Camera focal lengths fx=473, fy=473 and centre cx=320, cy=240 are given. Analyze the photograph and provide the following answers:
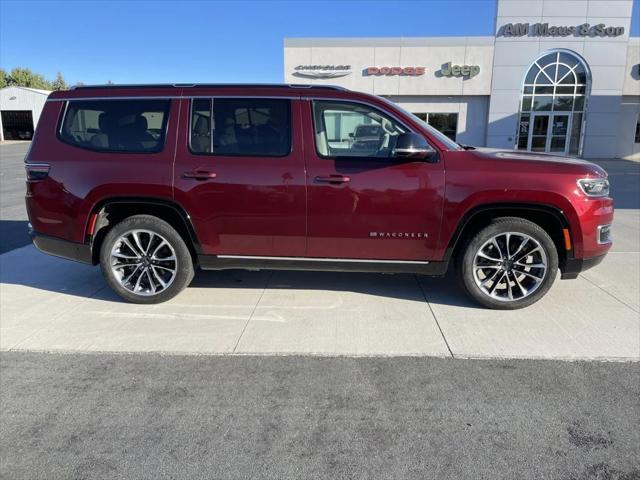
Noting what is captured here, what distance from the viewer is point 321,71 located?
980 inches

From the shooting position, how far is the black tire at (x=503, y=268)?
4.26m

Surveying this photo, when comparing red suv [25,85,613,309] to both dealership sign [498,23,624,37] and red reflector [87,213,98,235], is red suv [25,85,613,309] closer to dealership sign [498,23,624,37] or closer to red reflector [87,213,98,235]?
red reflector [87,213,98,235]

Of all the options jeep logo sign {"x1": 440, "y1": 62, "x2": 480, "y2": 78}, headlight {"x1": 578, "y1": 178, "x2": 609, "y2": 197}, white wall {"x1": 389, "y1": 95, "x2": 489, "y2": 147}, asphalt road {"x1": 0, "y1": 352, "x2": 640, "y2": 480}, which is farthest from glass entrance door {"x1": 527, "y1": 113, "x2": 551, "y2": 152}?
asphalt road {"x1": 0, "y1": 352, "x2": 640, "y2": 480}

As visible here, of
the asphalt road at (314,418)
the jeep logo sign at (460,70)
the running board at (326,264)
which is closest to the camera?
the asphalt road at (314,418)

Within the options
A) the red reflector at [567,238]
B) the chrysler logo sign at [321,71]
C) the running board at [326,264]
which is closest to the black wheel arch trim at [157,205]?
the running board at [326,264]

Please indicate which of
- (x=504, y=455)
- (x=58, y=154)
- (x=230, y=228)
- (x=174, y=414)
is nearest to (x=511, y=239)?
(x=504, y=455)

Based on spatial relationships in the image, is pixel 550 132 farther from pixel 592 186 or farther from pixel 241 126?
pixel 241 126

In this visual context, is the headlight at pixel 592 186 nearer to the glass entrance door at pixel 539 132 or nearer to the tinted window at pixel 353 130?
the tinted window at pixel 353 130

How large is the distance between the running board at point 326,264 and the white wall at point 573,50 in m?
23.2

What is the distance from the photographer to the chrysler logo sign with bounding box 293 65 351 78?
2484cm

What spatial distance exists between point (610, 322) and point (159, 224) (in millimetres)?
4189

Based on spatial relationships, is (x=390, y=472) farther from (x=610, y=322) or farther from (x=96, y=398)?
(x=610, y=322)

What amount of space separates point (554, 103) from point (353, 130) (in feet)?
81.5

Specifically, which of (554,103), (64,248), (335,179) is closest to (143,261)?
(64,248)
